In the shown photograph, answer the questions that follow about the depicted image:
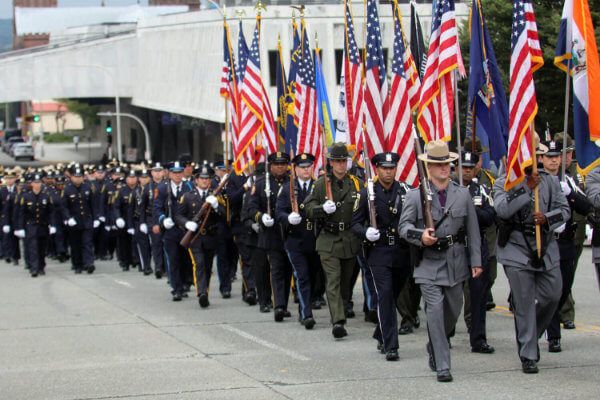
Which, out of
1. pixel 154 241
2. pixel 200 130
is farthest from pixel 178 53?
pixel 154 241

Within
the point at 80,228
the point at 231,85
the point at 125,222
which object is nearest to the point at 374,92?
the point at 231,85

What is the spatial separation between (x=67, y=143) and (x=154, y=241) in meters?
107

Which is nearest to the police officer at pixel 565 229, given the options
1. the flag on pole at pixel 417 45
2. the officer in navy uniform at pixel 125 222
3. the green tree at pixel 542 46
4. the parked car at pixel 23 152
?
the flag on pole at pixel 417 45

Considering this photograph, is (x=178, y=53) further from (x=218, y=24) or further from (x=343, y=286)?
(x=343, y=286)

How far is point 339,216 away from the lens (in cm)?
1277

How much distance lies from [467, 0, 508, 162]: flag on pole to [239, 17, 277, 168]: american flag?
3.84 meters

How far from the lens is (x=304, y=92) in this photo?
16703 millimetres

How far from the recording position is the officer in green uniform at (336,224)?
12555 millimetres

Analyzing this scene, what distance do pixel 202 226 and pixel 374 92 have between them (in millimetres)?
3997

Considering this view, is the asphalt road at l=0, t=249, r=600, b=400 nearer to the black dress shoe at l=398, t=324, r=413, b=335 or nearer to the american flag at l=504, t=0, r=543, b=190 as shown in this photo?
the black dress shoe at l=398, t=324, r=413, b=335

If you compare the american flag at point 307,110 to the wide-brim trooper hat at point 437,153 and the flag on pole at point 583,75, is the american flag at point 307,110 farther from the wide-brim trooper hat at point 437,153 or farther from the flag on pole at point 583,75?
the wide-brim trooper hat at point 437,153

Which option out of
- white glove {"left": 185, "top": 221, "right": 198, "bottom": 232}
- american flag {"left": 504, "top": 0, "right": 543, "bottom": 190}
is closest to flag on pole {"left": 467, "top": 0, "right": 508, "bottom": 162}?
american flag {"left": 504, "top": 0, "right": 543, "bottom": 190}

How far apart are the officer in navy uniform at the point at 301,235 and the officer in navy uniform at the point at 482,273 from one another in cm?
215

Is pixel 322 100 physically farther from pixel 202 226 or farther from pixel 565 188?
pixel 565 188
